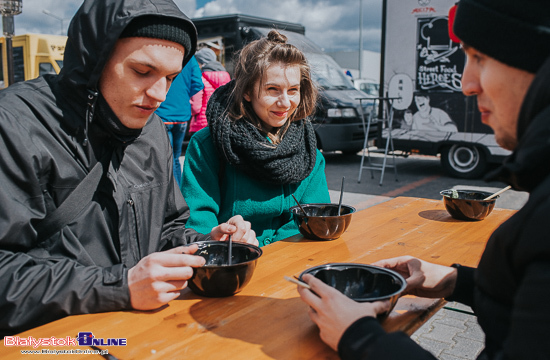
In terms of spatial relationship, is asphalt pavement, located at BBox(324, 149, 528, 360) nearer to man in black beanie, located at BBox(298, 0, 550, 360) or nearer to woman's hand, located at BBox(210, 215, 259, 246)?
woman's hand, located at BBox(210, 215, 259, 246)

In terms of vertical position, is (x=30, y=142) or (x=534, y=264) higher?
(x=30, y=142)

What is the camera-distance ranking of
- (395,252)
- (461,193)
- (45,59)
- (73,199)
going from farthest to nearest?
(45,59) < (461,193) < (395,252) < (73,199)

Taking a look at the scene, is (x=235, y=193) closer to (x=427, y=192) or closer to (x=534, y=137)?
(x=534, y=137)

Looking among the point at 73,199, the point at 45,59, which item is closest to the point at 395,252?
the point at 73,199

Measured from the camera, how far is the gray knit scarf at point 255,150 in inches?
97.0

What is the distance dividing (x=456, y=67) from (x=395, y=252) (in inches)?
266

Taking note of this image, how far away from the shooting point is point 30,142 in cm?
147

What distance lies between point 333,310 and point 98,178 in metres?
0.98

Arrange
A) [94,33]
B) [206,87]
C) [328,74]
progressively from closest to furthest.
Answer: [94,33] < [206,87] < [328,74]

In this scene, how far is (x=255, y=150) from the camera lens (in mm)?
2449

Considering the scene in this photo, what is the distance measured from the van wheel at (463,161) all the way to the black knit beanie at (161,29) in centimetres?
728

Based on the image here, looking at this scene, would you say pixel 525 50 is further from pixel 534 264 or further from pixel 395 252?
pixel 395 252

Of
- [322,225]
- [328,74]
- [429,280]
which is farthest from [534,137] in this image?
[328,74]

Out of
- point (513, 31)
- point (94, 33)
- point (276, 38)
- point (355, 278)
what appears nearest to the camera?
point (513, 31)
